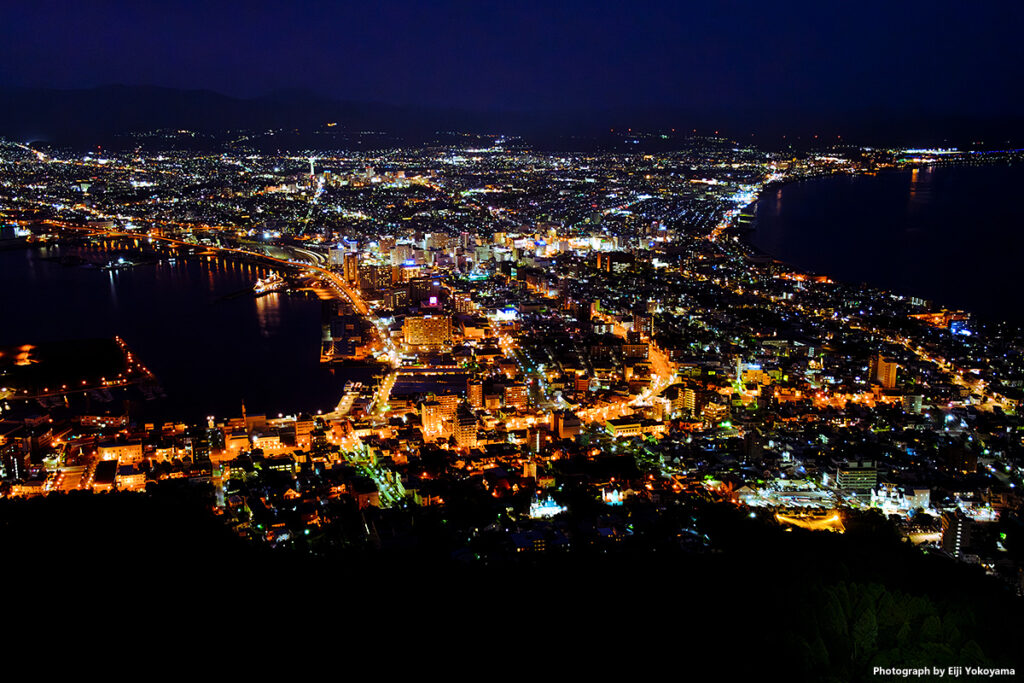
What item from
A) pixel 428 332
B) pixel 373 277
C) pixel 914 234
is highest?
pixel 914 234

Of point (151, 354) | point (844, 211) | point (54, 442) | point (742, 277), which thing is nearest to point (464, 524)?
point (54, 442)

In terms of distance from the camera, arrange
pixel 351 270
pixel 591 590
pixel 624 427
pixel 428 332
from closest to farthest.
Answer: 1. pixel 591 590
2. pixel 624 427
3. pixel 428 332
4. pixel 351 270

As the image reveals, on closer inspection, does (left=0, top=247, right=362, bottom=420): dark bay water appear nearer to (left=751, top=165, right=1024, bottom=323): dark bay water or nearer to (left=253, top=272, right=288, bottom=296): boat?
(left=253, top=272, right=288, bottom=296): boat

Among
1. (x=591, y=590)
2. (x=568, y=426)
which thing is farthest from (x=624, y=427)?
(x=591, y=590)

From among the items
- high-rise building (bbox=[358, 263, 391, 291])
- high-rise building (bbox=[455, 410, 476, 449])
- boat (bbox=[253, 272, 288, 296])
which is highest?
high-rise building (bbox=[358, 263, 391, 291])

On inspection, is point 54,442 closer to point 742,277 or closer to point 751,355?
point 751,355

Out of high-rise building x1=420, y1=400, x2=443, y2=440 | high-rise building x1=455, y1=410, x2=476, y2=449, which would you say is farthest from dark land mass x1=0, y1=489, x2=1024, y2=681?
high-rise building x1=420, y1=400, x2=443, y2=440

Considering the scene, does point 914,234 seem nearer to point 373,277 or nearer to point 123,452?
point 373,277
